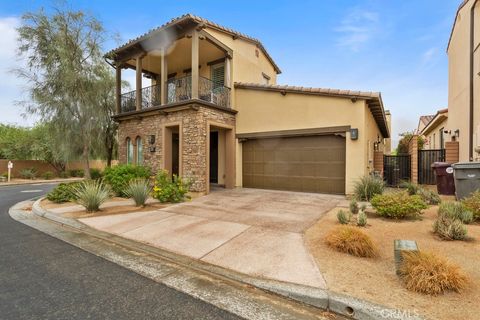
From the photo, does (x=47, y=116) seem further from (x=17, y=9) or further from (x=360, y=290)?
(x=360, y=290)

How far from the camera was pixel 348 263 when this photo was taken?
3.73 m

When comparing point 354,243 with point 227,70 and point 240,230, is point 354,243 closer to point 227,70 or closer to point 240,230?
point 240,230

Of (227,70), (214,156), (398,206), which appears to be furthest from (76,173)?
(398,206)

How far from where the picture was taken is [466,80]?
33.6ft

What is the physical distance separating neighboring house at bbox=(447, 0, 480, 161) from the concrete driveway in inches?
229

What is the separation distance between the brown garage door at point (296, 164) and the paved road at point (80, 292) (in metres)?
8.14

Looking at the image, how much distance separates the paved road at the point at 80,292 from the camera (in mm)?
2764

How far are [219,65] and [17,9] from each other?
853 cm

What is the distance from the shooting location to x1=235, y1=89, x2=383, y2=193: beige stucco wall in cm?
930

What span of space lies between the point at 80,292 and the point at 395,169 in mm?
14955

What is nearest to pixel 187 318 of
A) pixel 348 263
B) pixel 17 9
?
pixel 348 263

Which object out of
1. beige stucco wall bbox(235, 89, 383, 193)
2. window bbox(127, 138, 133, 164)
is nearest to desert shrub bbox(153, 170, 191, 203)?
beige stucco wall bbox(235, 89, 383, 193)

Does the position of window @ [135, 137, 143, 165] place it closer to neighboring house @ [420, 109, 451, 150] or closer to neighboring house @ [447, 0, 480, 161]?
neighboring house @ [447, 0, 480, 161]

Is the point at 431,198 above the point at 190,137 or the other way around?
the other way around
